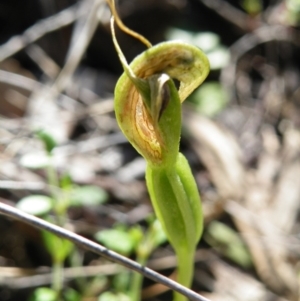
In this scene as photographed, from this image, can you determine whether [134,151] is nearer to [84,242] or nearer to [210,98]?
[210,98]

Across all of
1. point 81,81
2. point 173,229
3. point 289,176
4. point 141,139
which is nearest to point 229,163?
point 289,176

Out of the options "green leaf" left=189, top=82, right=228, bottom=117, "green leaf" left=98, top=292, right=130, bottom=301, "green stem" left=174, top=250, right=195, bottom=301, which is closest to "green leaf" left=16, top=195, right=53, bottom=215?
"green leaf" left=98, top=292, right=130, bottom=301

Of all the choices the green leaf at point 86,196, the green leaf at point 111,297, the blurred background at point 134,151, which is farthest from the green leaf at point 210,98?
the green leaf at point 111,297

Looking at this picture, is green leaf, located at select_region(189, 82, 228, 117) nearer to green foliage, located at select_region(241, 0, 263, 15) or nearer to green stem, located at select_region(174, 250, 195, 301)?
green foliage, located at select_region(241, 0, 263, 15)

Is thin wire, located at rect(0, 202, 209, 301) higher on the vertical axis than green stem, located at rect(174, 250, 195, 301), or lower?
lower

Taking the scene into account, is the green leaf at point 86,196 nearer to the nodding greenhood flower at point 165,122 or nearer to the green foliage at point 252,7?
the nodding greenhood flower at point 165,122

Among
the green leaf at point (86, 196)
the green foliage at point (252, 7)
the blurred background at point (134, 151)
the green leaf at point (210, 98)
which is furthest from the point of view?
the green foliage at point (252, 7)

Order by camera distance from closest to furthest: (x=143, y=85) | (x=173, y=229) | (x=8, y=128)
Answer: (x=143, y=85)
(x=173, y=229)
(x=8, y=128)

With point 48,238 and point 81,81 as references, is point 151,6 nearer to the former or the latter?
point 81,81
